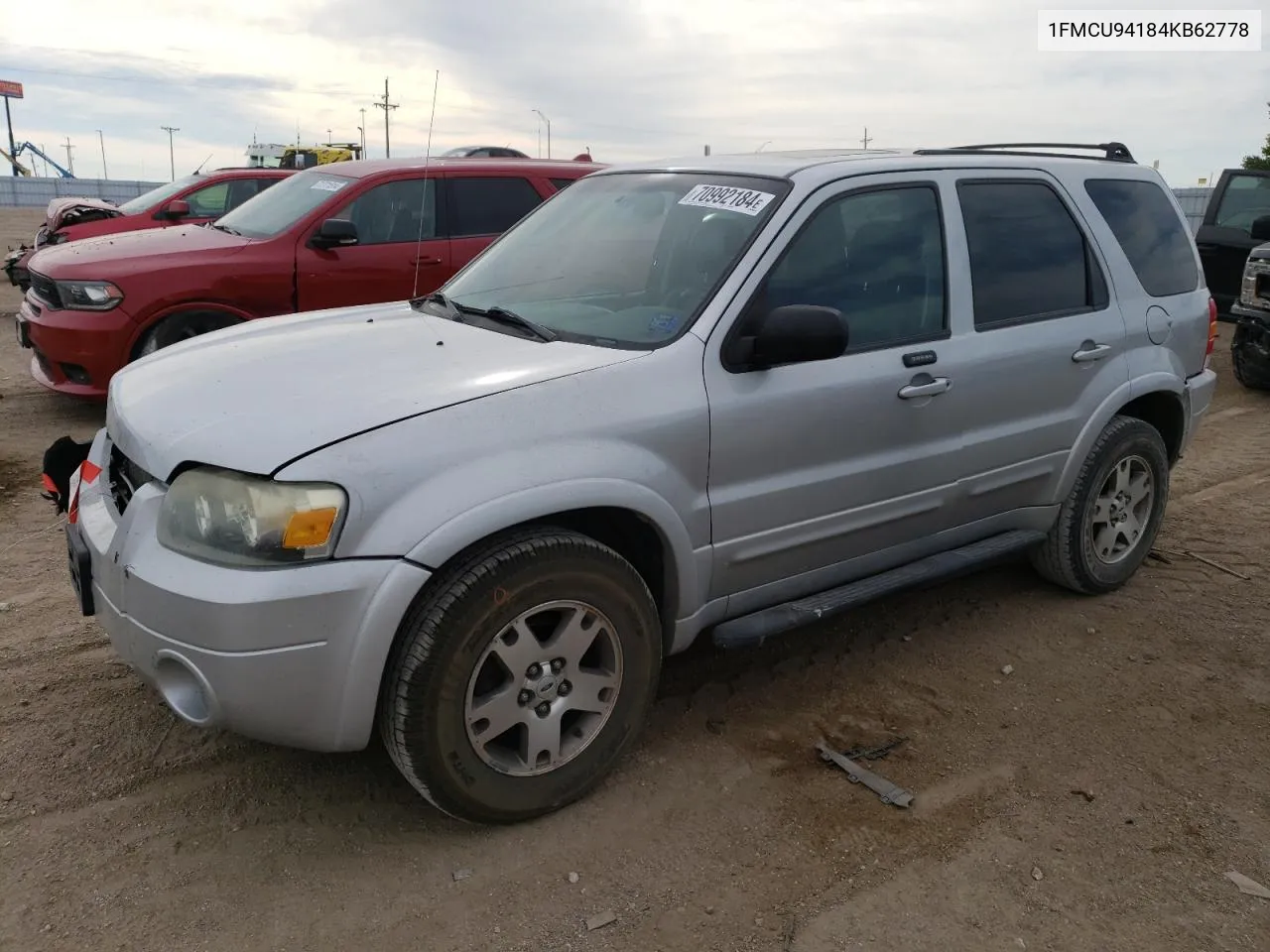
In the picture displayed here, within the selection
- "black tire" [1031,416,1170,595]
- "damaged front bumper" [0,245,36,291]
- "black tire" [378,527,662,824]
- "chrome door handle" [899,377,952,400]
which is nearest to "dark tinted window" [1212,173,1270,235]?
"black tire" [1031,416,1170,595]

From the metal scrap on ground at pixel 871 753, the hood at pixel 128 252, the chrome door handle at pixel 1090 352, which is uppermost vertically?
the hood at pixel 128 252

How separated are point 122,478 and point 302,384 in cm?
70

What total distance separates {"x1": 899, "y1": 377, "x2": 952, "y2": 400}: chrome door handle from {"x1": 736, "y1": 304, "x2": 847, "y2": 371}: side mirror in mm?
475

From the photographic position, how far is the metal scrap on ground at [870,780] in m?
3.07

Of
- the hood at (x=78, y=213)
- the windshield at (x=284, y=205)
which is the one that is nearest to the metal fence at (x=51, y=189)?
the hood at (x=78, y=213)

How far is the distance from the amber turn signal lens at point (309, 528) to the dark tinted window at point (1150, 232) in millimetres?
3455

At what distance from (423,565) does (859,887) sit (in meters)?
1.40

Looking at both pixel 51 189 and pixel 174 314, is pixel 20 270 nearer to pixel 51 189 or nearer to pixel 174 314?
pixel 174 314

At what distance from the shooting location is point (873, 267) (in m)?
3.49

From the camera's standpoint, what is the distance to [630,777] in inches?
124

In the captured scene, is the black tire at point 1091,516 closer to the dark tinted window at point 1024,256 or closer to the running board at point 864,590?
the running board at point 864,590

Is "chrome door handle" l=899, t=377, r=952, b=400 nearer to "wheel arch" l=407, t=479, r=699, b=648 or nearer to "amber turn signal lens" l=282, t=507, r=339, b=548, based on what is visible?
"wheel arch" l=407, t=479, r=699, b=648

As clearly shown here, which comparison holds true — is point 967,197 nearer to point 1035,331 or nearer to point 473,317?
point 1035,331

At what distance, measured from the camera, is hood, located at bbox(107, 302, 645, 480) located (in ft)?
8.41
